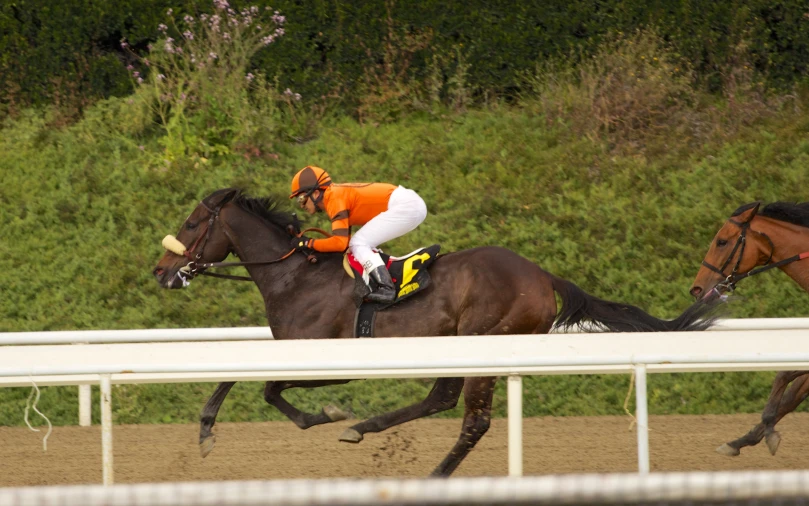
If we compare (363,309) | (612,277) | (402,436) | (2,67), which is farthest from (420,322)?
(2,67)

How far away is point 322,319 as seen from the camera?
523 centimetres

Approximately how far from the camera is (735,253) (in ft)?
18.9

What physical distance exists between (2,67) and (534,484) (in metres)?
9.37

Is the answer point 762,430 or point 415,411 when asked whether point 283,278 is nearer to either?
point 415,411

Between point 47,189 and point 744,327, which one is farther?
point 47,189

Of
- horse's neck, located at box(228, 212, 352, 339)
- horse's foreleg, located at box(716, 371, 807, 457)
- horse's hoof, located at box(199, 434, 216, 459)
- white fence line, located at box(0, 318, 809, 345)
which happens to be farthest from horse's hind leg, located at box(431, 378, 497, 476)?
white fence line, located at box(0, 318, 809, 345)

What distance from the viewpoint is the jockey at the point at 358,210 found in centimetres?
526

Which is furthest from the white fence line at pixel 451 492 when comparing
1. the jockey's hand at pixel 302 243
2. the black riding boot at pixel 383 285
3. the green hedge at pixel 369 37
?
the green hedge at pixel 369 37

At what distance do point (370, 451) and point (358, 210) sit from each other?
142 centimetres

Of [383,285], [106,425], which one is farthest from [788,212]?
[106,425]

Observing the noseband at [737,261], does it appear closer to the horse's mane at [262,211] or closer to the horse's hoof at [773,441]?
the horse's hoof at [773,441]

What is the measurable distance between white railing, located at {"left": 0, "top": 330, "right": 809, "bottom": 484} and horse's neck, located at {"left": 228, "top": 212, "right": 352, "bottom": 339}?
1209mm

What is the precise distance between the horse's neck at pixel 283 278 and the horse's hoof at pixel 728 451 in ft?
7.07

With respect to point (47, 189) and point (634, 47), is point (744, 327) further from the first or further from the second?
point (47, 189)
